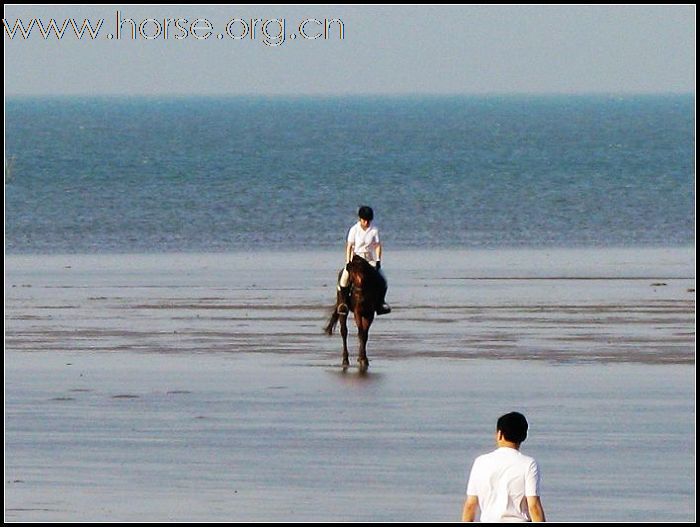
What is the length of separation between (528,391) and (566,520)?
5.35 meters

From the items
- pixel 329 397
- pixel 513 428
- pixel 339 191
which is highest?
pixel 339 191

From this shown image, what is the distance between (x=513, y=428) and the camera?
9.95 meters

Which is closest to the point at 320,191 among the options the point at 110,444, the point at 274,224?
the point at 274,224

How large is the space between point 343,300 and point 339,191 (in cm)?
4711

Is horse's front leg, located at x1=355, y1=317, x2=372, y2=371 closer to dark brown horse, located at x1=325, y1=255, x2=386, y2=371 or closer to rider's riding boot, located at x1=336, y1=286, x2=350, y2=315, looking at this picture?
dark brown horse, located at x1=325, y1=255, x2=386, y2=371

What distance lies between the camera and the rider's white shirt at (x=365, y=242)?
2011cm

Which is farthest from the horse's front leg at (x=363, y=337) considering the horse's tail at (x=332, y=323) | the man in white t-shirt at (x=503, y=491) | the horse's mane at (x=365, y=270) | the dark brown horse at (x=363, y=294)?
the man in white t-shirt at (x=503, y=491)

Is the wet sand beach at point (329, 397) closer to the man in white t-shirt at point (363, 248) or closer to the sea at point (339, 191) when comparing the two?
the man in white t-shirt at point (363, 248)

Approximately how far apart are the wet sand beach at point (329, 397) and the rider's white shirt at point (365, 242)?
3.89 ft

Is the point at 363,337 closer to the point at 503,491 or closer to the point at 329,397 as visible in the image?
the point at 329,397

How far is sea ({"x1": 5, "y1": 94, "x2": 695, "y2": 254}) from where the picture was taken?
43.0 meters

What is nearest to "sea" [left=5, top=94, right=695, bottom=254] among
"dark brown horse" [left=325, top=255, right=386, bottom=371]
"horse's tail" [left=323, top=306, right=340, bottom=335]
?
"horse's tail" [left=323, top=306, right=340, bottom=335]

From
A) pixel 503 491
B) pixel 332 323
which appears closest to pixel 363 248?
pixel 332 323

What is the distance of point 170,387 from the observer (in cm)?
1855
